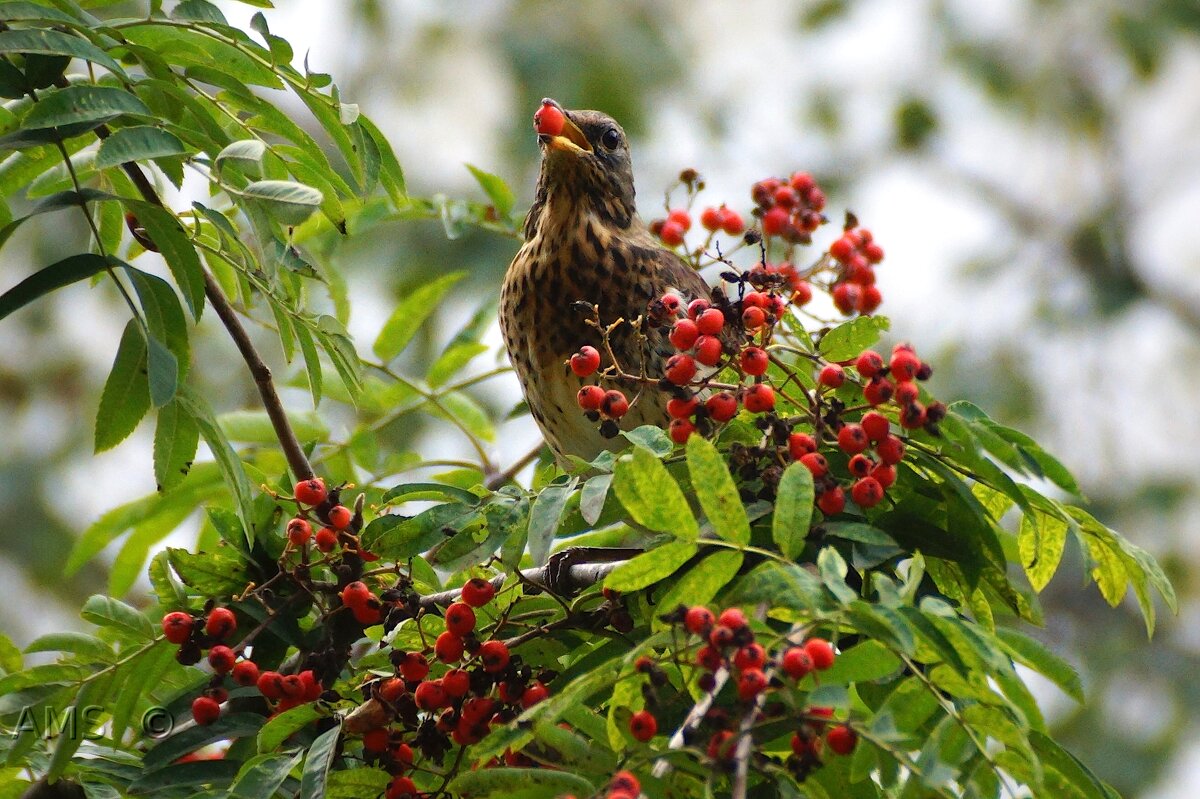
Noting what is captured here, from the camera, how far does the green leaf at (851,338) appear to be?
66.2 inches

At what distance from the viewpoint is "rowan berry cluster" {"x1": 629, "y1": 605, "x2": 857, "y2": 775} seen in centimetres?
120

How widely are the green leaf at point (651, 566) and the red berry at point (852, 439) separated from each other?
21 cm

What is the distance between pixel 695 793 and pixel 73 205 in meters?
0.96

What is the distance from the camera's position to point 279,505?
6.10 ft

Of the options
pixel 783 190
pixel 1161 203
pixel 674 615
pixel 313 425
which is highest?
pixel 1161 203

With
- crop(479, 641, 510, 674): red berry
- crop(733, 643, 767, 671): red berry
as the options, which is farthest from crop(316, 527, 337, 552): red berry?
crop(733, 643, 767, 671): red berry

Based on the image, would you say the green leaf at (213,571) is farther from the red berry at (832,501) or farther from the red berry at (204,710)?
the red berry at (832,501)

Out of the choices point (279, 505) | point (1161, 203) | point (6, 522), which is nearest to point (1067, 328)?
point (1161, 203)

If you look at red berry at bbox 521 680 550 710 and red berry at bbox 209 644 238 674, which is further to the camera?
red berry at bbox 209 644 238 674

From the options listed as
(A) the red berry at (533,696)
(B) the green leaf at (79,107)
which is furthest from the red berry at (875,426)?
(B) the green leaf at (79,107)

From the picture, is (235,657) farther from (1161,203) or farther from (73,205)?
(1161,203)

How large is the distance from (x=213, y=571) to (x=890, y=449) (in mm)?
895

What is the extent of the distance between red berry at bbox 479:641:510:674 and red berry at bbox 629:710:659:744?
33cm

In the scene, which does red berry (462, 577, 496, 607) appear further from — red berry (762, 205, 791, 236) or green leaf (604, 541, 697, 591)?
red berry (762, 205, 791, 236)
